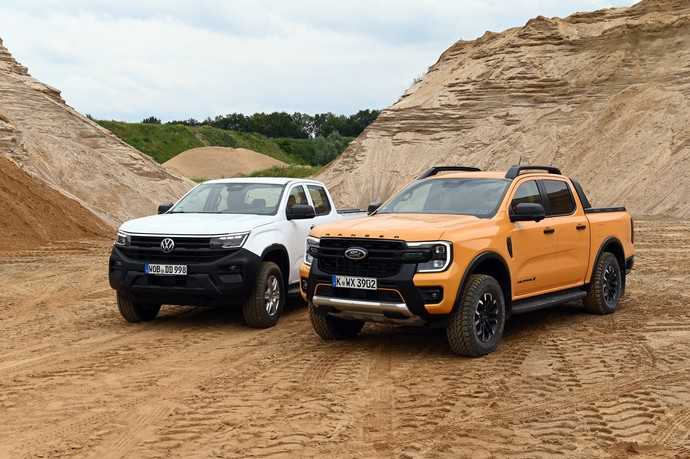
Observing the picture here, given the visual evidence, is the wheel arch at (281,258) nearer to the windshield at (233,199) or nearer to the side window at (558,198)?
the windshield at (233,199)

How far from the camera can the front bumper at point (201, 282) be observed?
9.42 meters

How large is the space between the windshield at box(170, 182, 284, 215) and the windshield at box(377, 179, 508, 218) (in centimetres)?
193

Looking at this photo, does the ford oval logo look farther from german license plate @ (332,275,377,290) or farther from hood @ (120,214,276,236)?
hood @ (120,214,276,236)

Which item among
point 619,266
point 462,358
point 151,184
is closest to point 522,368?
point 462,358

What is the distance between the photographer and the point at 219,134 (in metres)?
111

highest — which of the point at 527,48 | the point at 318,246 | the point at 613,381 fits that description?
the point at 527,48

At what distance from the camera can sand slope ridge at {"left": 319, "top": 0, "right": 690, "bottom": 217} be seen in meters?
Answer: 37.4

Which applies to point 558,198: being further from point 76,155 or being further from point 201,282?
point 76,155

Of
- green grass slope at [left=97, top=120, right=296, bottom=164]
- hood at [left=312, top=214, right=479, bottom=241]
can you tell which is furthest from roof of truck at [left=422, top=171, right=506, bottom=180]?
green grass slope at [left=97, top=120, right=296, bottom=164]


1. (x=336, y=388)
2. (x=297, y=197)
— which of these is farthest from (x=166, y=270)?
(x=336, y=388)

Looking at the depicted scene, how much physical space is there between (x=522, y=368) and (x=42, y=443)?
→ 428 cm

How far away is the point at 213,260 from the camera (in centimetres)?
953

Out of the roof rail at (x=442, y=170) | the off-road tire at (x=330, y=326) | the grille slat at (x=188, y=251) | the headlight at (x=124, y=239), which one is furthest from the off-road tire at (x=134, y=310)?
the roof rail at (x=442, y=170)

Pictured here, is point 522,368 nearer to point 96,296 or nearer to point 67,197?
point 96,296
